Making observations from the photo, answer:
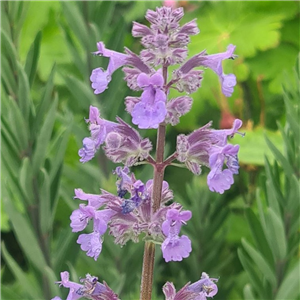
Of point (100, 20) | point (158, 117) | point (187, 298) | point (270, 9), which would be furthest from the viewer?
point (270, 9)

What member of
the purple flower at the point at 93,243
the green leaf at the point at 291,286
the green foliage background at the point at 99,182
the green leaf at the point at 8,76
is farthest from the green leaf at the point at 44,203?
the green leaf at the point at 291,286

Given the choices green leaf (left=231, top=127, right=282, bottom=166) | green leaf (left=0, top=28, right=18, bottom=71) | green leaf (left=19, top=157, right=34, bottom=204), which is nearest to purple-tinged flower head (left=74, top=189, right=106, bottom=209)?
green leaf (left=19, top=157, right=34, bottom=204)

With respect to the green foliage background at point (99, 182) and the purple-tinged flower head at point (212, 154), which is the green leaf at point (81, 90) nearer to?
the green foliage background at point (99, 182)

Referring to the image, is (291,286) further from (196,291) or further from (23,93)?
(23,93)

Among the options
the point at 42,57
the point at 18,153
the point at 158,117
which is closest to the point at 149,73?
the point at 158,117

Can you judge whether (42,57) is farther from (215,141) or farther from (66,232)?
(215,141)

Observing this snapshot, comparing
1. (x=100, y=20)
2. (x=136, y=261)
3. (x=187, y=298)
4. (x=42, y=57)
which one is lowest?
(x=136, y=261)

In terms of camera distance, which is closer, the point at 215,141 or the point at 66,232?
the point at 215,141
